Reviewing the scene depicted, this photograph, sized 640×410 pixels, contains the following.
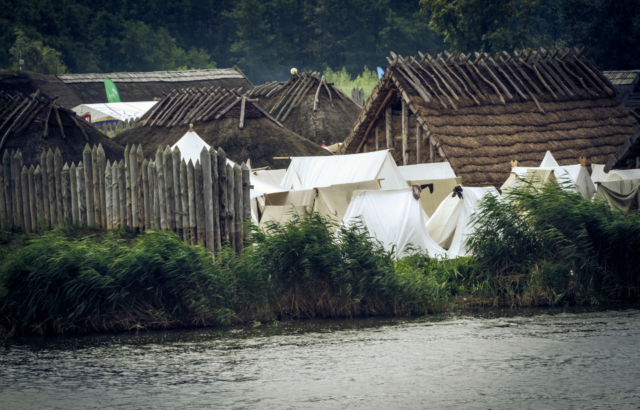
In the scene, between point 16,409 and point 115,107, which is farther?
point 115,107

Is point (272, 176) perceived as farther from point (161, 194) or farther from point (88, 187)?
point (161, 194)

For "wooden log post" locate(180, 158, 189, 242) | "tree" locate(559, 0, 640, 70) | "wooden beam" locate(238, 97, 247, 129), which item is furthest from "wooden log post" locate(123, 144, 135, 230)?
"tree" locate(559, 0, 640, 70)

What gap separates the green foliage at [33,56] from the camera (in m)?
58.0

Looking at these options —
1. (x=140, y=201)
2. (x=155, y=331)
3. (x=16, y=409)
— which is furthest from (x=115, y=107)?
(x=16, y=409)

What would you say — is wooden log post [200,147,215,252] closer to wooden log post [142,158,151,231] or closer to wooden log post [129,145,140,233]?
wooden log post [142,158,151,231]

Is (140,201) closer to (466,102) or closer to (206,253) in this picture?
(206,253)

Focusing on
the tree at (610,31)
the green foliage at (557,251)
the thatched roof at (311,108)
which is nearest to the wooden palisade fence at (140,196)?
the green foliage at (557,251)

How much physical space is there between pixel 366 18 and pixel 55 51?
25.5 meters

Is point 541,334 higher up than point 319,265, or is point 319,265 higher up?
point 319,265

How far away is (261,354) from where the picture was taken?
931cm

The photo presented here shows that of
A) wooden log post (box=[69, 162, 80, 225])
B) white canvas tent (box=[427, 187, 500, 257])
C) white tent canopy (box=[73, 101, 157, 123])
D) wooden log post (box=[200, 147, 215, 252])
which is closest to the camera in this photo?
wooden log post (box=[200, 147, 215, 252])

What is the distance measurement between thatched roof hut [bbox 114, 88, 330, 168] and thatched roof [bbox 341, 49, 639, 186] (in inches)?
93.6

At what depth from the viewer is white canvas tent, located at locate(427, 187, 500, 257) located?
15305 millimetres

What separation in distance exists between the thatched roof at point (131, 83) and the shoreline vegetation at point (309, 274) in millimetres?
35706
